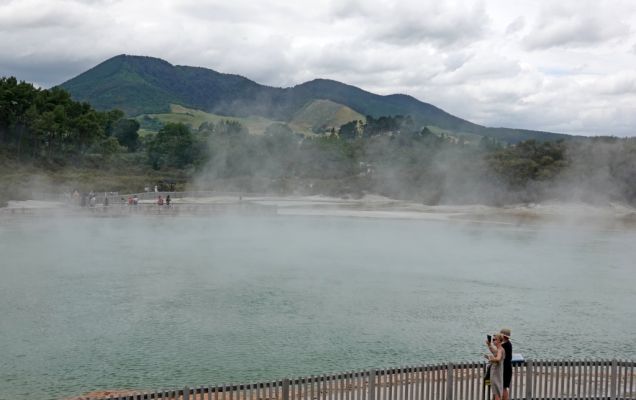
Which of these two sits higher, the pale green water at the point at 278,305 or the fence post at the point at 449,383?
the fence post at the point at 449,383

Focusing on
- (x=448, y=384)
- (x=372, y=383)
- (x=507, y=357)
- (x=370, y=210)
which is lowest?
(x=370, y=210)

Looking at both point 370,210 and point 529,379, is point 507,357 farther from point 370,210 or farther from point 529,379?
point 370,210

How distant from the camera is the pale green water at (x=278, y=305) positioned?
53.3 feet

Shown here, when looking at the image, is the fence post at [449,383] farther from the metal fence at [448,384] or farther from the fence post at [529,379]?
the fence post at [529,379]

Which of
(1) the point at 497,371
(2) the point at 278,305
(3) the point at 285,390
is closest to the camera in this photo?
(3) the point at 285,390

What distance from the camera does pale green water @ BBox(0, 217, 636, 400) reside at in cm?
1623

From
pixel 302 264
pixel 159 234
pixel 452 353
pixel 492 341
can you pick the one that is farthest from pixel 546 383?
pixel 159 234

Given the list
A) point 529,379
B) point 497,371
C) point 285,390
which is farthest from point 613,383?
point 285,390

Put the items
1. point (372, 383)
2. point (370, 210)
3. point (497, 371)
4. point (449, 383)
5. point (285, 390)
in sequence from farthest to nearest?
point (370, 210) → point (449, 383) → point (497, 371) → point (372, 383) → point (285, 390)

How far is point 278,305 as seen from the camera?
2277 cm

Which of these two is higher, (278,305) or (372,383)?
(372,383)

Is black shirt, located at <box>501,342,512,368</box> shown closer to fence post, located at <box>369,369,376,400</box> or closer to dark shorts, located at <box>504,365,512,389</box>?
dark shorts, located at <box>504,365,512,389</box>

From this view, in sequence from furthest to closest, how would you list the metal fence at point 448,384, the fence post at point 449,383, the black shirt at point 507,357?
the fence post at point 449,383
the black shirt at point 507,357
the metal fence at point 448,384

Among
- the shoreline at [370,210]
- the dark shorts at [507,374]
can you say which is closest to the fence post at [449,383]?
the dark shorts at [507,374]
